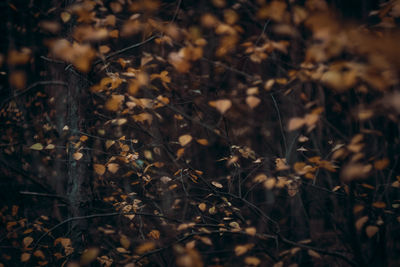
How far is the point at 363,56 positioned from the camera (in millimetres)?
1556

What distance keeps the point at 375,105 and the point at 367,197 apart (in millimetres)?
1306

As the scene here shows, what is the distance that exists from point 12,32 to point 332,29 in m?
5.50

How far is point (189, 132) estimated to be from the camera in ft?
11.9

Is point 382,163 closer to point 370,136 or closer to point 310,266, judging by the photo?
point 370,136

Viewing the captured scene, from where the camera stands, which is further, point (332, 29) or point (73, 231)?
point (73, 231)

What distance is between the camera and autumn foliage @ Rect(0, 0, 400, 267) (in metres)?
1.75

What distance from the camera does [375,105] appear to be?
165 cm

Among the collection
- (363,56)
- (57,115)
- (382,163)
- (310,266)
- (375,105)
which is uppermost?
(363,56)

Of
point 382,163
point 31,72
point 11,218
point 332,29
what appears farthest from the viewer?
point 31,72

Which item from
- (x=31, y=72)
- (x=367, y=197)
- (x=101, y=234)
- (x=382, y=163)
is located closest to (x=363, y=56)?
(x=382, y=163)

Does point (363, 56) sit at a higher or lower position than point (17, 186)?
higher

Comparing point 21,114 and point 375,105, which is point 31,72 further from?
point 375,105

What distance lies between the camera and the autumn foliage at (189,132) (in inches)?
68.9

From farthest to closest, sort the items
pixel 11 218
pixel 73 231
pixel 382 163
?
pixel 11 218
pixel 73 231
pixel 382 163
